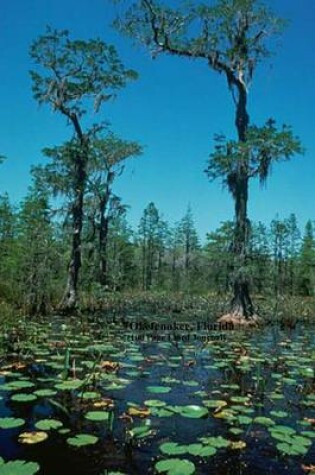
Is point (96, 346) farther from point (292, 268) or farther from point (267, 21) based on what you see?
point (292, 268)

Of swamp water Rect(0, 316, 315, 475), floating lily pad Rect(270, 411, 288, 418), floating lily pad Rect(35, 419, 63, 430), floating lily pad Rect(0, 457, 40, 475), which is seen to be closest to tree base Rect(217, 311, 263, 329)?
swamp water Rect(0, 316, 315, 475)

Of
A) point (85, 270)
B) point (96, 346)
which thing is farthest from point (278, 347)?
point (85, 270)

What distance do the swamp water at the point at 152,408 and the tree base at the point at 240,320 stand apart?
482 centimetres

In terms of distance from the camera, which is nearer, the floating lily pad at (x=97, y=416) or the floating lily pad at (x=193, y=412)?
the floating lily pad at (x=97, y=416)

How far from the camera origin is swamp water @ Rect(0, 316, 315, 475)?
3598 mm

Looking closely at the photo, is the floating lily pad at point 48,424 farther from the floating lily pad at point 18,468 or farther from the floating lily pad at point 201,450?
the floating lily pad at point 201,450

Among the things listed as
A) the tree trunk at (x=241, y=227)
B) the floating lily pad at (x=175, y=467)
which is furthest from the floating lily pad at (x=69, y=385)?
the tree trunk at (x=241, y=227)

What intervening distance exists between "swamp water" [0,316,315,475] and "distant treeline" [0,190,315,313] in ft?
17.4

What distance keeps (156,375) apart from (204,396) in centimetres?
112

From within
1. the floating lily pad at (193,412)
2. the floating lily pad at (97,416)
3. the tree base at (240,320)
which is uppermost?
the tree base at (240,320)

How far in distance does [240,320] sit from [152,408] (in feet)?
32.4

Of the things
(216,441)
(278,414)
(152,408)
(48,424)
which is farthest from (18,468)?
(278,414)

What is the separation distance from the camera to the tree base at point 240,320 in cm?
1405

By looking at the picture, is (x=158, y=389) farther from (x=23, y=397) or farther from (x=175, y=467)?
(x=175, y=467)
